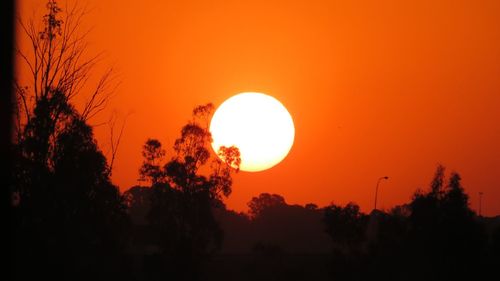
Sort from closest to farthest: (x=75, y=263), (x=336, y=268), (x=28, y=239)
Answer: (x=28, y=239) < (x=75, y=263) < (x=336, y=268)

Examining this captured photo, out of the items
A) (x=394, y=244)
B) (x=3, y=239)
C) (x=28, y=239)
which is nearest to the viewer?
(x=3, y=239)

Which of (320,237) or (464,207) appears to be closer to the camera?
(464,207)

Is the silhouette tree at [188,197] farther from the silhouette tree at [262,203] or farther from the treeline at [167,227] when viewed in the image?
the silhouette tree at [262,203]

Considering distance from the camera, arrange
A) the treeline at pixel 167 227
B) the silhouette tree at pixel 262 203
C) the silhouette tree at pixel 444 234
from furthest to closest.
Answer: the silhouette tree at pixel 262 203 → the silhouette tree at pixel 444 234 → the treeline at pixel 167 227

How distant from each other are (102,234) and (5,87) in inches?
558

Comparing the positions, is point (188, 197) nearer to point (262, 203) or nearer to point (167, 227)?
point (167, 227)

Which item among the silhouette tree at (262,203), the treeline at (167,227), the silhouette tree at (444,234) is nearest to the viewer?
the treeline at (167,227)

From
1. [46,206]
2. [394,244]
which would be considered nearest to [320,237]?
[394,244]

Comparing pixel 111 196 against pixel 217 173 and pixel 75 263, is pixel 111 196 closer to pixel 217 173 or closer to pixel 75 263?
pixel 75 263

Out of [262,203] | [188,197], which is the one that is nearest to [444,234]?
[188,197]

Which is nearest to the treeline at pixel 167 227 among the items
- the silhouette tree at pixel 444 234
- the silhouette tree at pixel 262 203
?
the silhouette tree at pixel 444 234

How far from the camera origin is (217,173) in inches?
A: 2341

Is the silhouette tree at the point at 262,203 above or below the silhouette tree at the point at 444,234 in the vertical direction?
above

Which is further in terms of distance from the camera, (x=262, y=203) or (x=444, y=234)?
(x=262, y=203)
